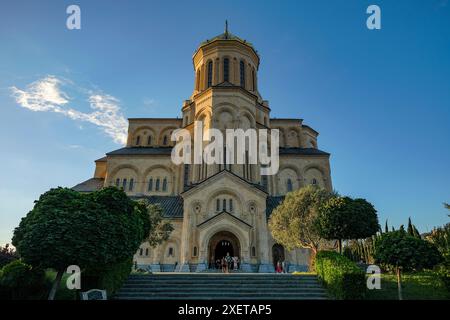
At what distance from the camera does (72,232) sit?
10500mm

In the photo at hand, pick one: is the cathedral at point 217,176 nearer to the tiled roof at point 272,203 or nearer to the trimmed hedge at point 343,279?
the tiled roof at point 272,203

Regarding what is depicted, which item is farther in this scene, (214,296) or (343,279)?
(214,296)

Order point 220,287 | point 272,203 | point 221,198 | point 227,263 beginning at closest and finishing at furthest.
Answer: point 220,287 < point 227,263 < point 221,198 < point 272,203

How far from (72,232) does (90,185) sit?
2922 centimetres

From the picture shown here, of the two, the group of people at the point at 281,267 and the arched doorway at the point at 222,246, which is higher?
the arched doorway at the point at 222,246

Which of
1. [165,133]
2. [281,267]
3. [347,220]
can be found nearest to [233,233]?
[281,267]

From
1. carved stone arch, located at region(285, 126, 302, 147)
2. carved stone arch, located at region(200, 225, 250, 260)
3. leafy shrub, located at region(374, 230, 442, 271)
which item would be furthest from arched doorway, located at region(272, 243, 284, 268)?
carved stone arch, located at region(285, 126, 302, 147)

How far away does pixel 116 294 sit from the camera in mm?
12789

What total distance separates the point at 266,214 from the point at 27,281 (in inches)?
808

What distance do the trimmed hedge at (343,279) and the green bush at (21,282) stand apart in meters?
12.6

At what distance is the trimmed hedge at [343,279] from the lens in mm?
11680

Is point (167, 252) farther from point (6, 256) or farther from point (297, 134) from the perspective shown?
point (297, 134)

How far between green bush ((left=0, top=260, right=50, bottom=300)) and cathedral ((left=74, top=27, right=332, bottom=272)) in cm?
1328

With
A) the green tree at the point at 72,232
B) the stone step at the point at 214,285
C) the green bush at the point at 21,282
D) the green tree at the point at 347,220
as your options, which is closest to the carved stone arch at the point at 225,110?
the green tree at the point at 347,220
